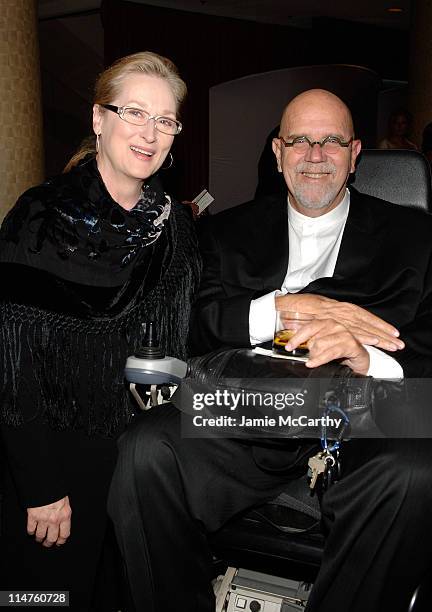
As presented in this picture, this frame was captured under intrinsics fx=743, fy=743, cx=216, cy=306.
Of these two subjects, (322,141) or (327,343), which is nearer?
(327,343)

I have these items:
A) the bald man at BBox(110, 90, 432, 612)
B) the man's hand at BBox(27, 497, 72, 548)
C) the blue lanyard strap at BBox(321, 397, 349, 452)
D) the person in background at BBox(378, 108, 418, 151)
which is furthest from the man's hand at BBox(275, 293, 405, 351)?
the person in background at BBox(378, 108, 418, 151)

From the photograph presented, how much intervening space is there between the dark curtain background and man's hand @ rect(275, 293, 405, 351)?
7.30 m

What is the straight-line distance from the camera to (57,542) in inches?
77.0

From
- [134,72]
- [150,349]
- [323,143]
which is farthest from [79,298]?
[323,143]

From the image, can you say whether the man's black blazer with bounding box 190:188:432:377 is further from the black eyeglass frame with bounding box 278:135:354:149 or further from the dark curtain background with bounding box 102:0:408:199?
the dark curtain background with bounding box 102:0:408:199

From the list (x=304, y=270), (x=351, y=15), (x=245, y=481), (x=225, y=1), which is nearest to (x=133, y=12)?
(x=225, y=1)

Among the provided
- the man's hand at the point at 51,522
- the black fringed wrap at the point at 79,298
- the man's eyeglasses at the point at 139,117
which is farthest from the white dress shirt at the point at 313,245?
the man's hand at the point at 51,522

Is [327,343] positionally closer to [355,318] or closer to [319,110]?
[355,318]

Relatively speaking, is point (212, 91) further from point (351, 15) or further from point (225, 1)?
point (351, 15)

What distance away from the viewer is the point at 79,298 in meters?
1.93

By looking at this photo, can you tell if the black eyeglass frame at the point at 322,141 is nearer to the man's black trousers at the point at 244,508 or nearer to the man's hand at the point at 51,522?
the man's black trousers at the point at 244,508

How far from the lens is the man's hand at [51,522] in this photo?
6.20 ft

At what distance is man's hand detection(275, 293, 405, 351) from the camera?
5.95 feet

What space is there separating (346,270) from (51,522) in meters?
1.04
